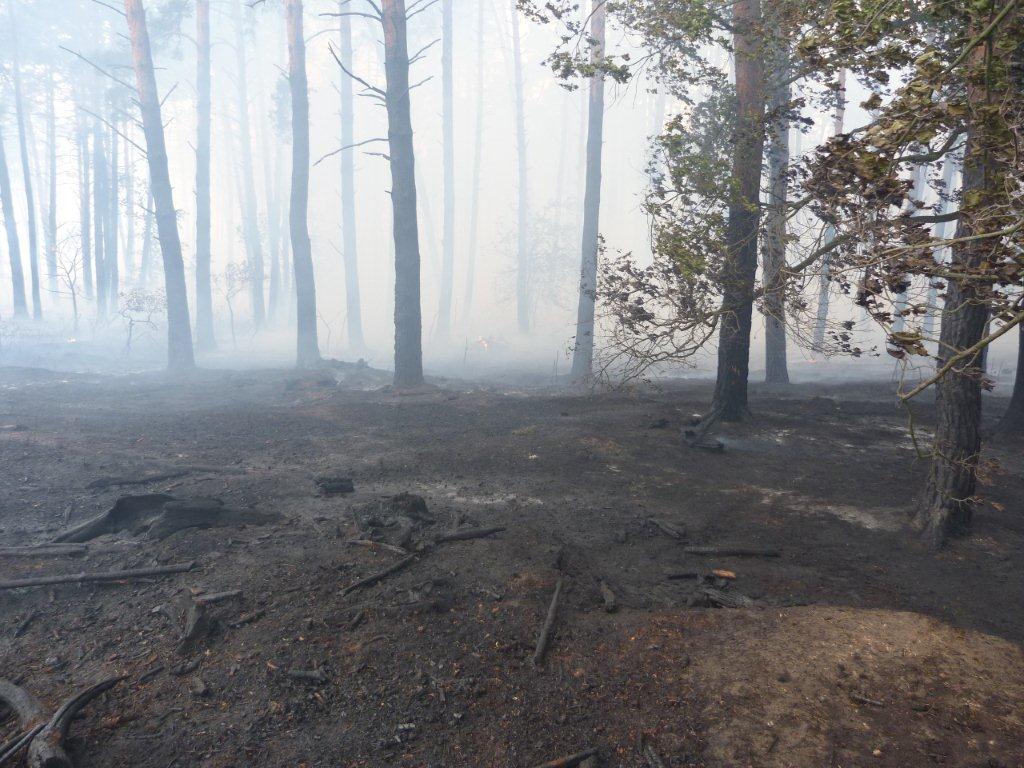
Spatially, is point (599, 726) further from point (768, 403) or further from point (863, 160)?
point (768, 403)

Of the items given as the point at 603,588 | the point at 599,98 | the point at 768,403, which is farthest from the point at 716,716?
the point at 599,98

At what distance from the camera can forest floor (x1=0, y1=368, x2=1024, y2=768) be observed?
146 inches

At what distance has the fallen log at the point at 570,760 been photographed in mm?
3520

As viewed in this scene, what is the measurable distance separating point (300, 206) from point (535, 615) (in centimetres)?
2043

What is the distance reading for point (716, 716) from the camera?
12.5 ft

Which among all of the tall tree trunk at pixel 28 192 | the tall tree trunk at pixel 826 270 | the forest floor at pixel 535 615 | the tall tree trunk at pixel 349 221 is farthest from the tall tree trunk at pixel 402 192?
the tall tree trunk at pixel 28 192

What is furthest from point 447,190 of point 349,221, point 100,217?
point 100,217

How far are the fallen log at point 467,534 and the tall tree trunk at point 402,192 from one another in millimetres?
9329

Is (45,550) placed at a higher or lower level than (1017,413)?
lower

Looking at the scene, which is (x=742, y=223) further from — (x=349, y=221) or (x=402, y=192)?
(x=349, y=221)

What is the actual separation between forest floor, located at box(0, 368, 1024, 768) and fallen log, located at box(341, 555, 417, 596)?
0.40 ft

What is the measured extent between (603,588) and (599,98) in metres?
17.7

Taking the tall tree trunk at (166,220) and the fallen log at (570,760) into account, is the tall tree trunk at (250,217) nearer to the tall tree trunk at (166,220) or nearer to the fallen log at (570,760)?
the tall tree trunk at (166,220)

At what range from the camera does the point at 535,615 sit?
4.94m
